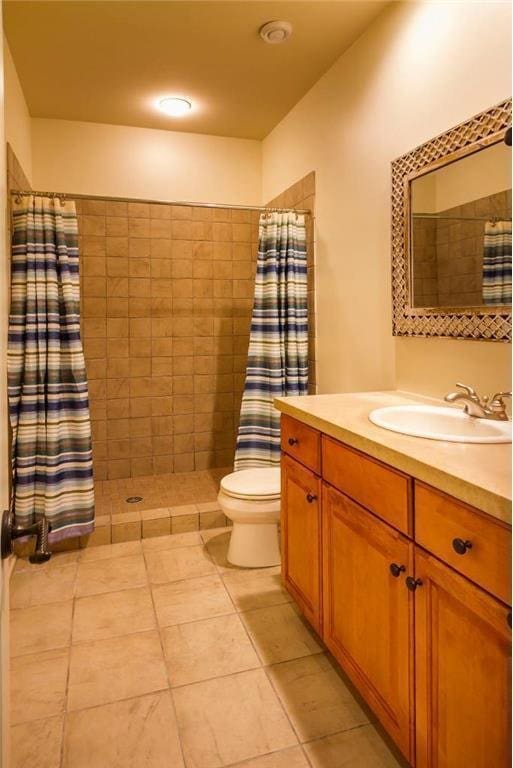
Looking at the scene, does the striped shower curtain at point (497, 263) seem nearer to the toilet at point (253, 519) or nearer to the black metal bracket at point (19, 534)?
the toilet at point (253, 519)

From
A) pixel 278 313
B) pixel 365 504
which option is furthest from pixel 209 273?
pixel 365 504

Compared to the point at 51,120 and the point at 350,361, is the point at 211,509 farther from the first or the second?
the point at 51,120

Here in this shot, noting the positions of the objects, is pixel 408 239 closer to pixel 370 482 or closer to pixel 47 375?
pixel 370 482

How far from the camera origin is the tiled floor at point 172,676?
149 cm

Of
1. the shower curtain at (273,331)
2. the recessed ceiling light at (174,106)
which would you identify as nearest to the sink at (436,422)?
the shower curtain at (273,331)

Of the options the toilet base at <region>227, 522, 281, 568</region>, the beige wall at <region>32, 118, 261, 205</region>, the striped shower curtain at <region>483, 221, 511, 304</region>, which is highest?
the beige wall at <region>32, 118, 261, 205</region>

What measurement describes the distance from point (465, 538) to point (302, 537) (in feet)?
3.12

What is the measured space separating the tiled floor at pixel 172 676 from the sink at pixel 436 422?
2.99 feet

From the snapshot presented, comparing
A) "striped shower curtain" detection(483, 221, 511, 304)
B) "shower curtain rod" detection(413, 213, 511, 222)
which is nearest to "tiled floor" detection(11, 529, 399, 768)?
"striped shower curtain" detection(483, 221, 511, 304)

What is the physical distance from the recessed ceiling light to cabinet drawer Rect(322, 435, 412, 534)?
247cm

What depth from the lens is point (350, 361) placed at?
273cm

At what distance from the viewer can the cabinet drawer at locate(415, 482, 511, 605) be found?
39.2 inches

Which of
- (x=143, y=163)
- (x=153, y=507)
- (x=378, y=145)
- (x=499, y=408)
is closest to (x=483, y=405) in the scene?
(x=499, y=408)

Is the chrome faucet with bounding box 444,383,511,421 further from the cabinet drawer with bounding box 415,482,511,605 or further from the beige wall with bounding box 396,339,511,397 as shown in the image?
the cabinet drawer with bounding box 415,482,511,605
